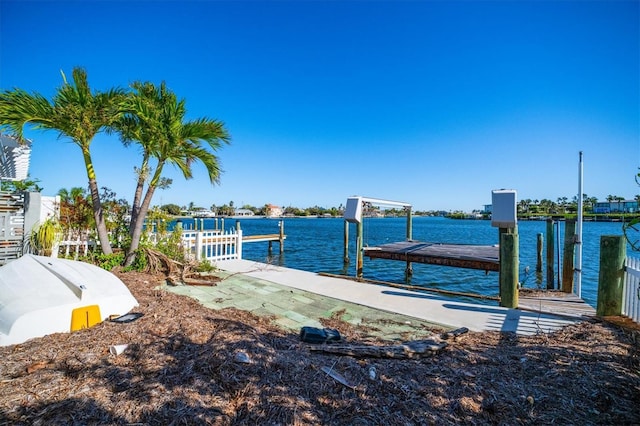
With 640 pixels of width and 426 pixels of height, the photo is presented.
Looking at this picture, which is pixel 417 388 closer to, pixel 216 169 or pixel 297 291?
pixel 297 291

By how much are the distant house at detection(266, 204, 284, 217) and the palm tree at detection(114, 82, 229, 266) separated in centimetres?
10366

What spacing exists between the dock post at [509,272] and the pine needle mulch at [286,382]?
6.21 ft

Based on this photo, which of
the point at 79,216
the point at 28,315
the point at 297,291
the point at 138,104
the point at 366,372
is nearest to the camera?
the point at 366,372

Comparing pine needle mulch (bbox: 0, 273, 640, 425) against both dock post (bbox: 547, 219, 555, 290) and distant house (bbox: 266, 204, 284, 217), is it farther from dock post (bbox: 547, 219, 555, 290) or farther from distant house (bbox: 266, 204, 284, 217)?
distant house (bbox: 266, 204, 284, 217)

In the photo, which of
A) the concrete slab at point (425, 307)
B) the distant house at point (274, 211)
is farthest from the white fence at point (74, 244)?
the distant house at point (274, 211)

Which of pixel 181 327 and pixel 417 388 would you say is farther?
pixel 181 327

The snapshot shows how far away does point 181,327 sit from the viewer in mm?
3207

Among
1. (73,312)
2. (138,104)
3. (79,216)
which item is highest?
(138,104)

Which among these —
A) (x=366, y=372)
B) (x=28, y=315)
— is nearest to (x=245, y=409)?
(x=366, y=372)

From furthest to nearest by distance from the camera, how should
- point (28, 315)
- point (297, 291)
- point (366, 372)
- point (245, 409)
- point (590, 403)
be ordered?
point (297, 291)
point (28, 315)
point (366, 372)
point (590, 403)
point (245, 409)

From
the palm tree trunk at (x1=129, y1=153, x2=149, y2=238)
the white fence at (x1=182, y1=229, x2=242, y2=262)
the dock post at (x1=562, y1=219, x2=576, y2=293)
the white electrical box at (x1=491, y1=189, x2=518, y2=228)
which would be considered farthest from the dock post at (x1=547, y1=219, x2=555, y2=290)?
the palm tree trunk at (x1=129, y1=153, x2=149, y2=238)

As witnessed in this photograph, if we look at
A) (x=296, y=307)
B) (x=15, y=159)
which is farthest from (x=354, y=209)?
(x=15, y=159)

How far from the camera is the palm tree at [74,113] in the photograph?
5.70m

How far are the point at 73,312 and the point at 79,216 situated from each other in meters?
5.18
